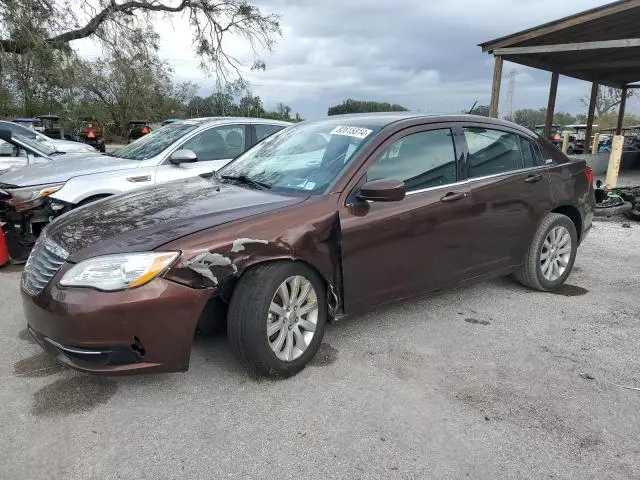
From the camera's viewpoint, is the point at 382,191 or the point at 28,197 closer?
the point at 382,191

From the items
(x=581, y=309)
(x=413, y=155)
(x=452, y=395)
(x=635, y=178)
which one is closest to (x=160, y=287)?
(x=452, y=395)

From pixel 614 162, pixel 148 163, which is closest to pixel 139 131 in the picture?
pixel 148 163

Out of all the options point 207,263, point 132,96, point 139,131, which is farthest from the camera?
point 132,96

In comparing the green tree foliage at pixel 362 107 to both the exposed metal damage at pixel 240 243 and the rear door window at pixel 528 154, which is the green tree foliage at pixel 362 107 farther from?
the exposed metal damage at pixel 240 243

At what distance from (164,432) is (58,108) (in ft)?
109

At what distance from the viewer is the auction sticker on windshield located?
3.68 metres

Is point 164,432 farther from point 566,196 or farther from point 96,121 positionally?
point 96,121

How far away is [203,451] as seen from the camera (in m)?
2.50

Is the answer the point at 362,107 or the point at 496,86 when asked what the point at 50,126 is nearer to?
the point at 496,86

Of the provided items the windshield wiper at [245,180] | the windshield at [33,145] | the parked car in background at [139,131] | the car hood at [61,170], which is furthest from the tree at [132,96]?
the windshield wiper at [245,180]

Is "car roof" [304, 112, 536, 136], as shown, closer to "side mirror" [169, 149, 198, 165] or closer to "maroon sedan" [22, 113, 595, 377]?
"maroon sedan" [22, 113, 595, 377]

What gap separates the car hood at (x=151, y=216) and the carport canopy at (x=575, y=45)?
10.2m

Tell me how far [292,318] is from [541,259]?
274cm

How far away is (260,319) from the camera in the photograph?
9.60 ft
